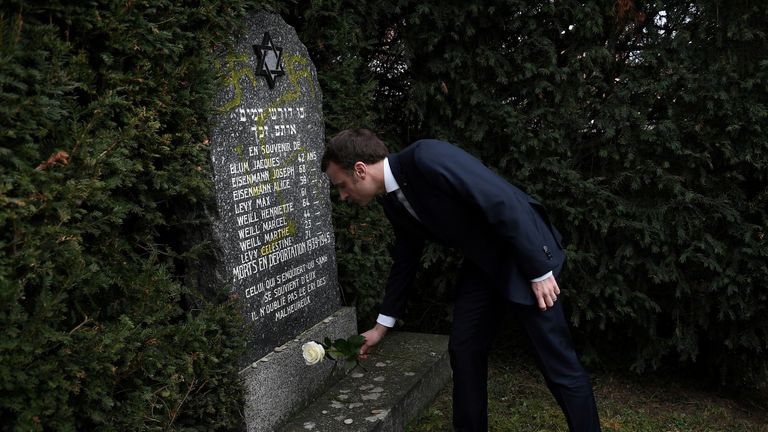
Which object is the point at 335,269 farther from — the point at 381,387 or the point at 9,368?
the point at 9,368

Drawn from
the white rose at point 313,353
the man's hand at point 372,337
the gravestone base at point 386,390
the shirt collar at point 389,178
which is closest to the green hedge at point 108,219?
the white rose at point 313,353

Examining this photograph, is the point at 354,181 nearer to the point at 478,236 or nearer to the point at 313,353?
the point at 478,236

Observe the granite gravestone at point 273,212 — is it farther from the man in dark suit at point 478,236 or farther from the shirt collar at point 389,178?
the shirt collar at point 389,178

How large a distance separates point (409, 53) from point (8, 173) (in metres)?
3.21

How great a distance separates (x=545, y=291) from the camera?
272 cm

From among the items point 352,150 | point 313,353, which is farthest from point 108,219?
point 313,353

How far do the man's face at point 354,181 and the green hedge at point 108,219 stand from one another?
1.86ft

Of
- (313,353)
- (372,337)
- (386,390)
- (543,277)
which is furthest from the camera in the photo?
(386,390)

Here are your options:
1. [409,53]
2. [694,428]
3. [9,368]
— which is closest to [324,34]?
[409,53]

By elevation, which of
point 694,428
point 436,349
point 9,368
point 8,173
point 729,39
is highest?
point 729,39

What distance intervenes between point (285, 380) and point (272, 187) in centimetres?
101

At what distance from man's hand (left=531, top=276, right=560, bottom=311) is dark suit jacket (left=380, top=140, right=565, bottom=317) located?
1.8 inches

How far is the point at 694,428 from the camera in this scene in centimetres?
420

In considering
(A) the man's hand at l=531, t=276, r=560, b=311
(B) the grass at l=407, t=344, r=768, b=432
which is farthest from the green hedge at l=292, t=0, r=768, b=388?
(A) the man's hand at l=531, t=276, r=560, b=311
